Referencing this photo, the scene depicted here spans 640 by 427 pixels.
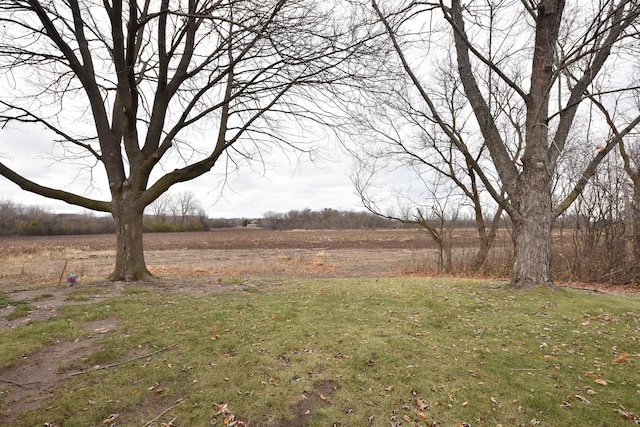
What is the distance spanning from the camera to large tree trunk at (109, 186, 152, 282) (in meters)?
7.82

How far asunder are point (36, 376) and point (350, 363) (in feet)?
10.3

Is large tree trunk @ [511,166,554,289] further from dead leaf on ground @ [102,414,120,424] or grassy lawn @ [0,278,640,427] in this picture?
dead leaf on ground @ [102,414,120,424]

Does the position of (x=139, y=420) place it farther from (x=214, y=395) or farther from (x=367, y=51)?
(x=367, y=51)

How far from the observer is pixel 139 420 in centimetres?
276

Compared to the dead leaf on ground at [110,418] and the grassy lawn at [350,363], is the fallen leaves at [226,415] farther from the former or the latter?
the dead leaf on ground at [110,418]

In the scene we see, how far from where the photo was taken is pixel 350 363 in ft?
11.7

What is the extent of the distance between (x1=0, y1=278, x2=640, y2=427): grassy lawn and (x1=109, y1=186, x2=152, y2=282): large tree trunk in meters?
2.34

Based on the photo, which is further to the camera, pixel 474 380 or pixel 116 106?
pixel 116 106

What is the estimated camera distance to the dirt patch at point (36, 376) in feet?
9.56

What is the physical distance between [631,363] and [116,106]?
1061 centimetres

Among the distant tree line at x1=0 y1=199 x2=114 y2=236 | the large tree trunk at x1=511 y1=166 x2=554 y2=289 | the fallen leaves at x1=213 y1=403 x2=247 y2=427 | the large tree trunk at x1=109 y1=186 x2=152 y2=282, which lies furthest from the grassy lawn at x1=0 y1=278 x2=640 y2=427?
the distant tree line at x1=0 y1=199 x2=114 y2=236

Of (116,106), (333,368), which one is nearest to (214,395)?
(333,368)

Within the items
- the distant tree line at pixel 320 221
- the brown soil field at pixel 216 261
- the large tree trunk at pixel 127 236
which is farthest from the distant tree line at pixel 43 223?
the large tree trunk at pixel 127 236

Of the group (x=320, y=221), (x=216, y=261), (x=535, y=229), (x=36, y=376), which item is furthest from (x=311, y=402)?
(x=320, y=221)
